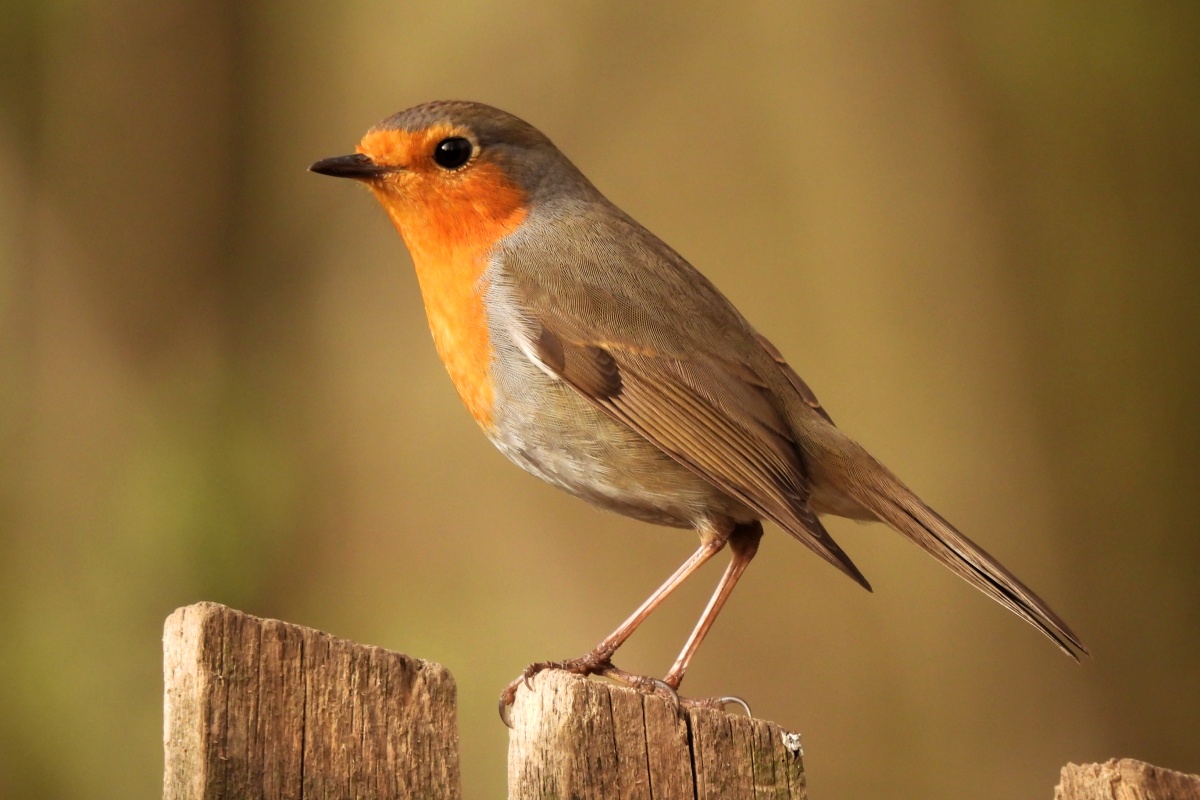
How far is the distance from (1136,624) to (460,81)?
2796 millimetres

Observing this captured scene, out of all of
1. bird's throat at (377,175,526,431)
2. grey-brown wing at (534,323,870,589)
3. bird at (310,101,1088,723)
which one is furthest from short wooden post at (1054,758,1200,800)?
bird's throat at (377,175,526,431)

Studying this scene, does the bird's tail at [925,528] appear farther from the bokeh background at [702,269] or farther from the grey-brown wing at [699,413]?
the bokeh background at [702,269]

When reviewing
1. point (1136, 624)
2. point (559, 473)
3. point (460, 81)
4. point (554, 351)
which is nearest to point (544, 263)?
point (554, 351)

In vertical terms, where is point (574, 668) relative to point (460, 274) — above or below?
below

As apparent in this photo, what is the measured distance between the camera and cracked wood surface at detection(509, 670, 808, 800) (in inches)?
66.8

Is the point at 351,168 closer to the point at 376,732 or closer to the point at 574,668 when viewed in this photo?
the point at 574,668

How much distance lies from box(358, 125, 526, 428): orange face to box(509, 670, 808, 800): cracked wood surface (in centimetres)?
135

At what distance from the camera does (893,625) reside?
3.99m

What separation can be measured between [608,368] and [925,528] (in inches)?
30.9

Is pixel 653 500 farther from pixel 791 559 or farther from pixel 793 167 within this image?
pixel 793 167

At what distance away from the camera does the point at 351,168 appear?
10.0 feet

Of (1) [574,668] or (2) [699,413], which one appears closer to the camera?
(1) [574,668]

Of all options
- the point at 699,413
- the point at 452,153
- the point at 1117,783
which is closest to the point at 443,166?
the point at 452,153

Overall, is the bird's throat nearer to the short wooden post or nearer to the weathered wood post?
the weathered wood post
